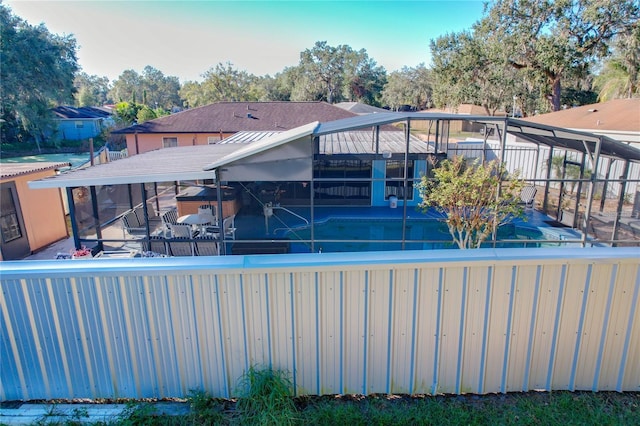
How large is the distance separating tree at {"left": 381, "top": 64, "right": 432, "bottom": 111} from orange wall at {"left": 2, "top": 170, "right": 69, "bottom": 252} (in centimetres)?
4689

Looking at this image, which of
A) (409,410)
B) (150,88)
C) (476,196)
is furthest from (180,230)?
(150,88)

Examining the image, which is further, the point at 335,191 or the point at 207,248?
the point at 335,191

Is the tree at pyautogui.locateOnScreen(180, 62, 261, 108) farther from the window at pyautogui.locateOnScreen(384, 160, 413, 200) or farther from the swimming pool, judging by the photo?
the swimming pool

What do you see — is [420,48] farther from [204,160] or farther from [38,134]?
[38,134]

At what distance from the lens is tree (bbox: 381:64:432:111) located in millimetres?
51844

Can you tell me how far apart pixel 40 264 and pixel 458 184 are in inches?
261

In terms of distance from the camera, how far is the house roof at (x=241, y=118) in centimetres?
2092

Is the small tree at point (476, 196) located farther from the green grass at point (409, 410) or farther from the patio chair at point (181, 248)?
the patio chair at point (181, 248)

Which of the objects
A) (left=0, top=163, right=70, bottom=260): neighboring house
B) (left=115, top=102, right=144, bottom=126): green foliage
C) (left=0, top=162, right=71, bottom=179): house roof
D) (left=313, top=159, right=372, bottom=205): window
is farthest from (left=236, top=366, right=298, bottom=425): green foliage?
(left=115, top=102, right=144, bottom=126): green foliage

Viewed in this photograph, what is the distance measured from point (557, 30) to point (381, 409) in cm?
2622

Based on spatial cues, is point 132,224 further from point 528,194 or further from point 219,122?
point 219,122

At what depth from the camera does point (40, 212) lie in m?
9.73

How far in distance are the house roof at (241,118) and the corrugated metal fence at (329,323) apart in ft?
58.2

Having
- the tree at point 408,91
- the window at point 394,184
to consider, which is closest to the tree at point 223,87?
the tree at point 408,91
